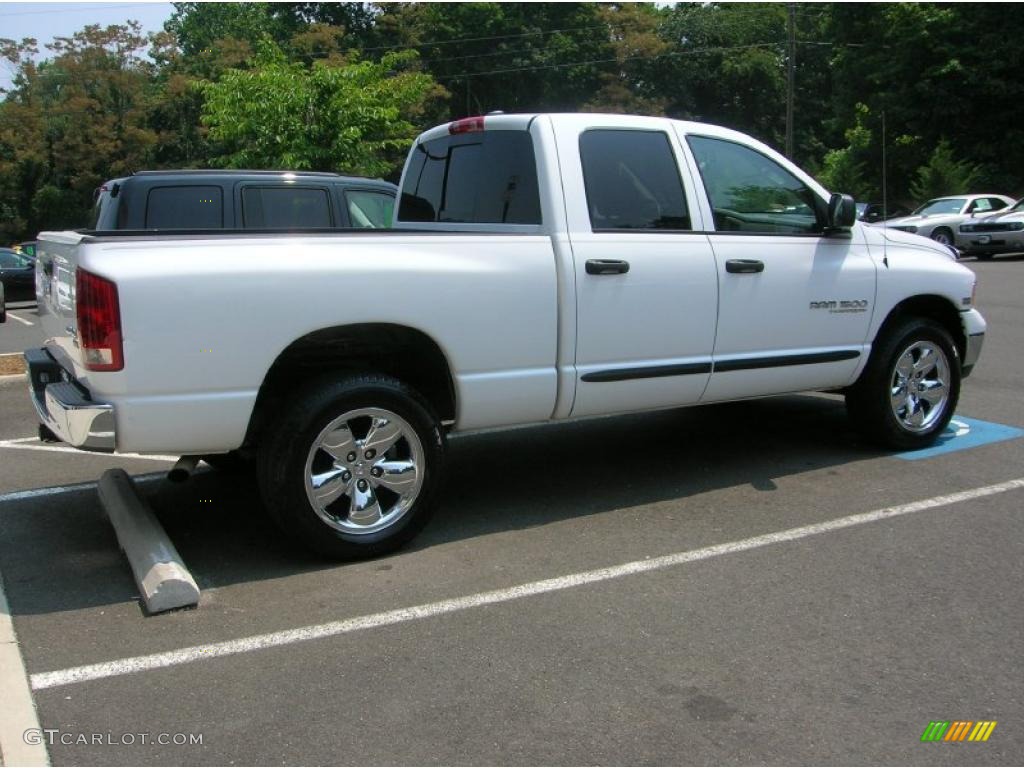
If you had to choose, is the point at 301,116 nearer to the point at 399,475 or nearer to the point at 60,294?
the point at 60,294

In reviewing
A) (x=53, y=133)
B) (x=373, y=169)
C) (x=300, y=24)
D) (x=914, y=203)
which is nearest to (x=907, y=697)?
(x=373, y=169)

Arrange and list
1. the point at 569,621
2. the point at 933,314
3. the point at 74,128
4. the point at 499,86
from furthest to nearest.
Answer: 1. the point at 499,86
2. the point at 74,128
3. the point at 933,314
4. the point at 569,621

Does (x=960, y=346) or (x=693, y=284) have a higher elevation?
(x=693, y=284)

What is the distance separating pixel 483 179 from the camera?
564 cm

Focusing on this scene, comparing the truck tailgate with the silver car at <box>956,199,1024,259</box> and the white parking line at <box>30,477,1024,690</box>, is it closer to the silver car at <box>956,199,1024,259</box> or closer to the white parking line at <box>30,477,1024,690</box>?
the white parking line at <box>30,477,1024,690</box>

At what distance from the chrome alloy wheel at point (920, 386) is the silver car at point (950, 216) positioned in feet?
61.6

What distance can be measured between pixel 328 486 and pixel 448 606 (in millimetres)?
834

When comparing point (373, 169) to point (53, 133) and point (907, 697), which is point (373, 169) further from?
point (53, 133)

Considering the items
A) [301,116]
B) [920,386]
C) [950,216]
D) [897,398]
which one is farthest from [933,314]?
[950,216]

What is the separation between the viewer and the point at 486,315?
4.77 m

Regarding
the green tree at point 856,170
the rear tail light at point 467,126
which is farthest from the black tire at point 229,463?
the green tree at point 856,170

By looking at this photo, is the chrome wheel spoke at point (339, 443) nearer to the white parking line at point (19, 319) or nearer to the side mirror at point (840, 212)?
the side mirror at point (840, 212)

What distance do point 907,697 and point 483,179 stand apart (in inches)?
139

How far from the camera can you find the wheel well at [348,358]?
15.0 feet
